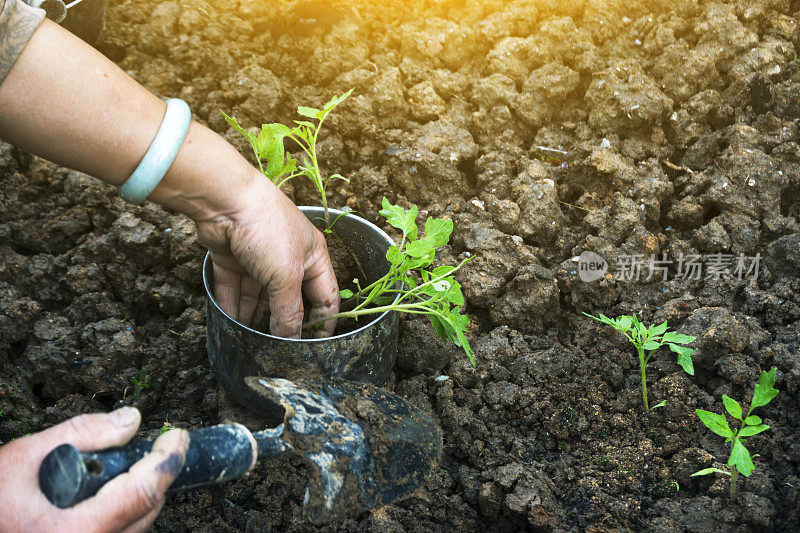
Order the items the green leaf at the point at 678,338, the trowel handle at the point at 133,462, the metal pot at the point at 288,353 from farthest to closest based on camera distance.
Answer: the green leaf at the point at 678,338 → the metal pot at the point at 288,353 → the trowel handle at the point at 133,462

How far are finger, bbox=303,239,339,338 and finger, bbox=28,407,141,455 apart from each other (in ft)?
2.06

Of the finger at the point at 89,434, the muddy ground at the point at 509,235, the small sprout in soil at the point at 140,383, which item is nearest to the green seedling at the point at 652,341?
the muddy ground at the point at 509,235

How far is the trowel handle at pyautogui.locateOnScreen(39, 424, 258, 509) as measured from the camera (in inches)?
41.8

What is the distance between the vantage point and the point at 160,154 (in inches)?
55.3

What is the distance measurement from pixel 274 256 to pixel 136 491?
630mm

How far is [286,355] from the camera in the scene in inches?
61.1

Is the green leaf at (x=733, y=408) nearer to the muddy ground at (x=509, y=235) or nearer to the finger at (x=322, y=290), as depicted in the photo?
the muddy ground at (x=509, y=235)

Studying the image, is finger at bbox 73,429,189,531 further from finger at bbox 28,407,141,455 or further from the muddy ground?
the muddy ground

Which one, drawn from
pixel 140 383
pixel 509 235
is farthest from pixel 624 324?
pixel 140 383

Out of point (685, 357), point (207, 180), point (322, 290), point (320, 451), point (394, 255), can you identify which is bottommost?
point (685, 357)

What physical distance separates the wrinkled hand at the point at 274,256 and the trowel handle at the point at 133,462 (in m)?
0.42

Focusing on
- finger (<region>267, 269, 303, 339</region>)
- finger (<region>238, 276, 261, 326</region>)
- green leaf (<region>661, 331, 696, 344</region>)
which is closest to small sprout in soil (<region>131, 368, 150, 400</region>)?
finger (<region>238, 276, 261, 326</region>)

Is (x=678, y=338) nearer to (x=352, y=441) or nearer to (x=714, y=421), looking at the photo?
(x=714, y=421)

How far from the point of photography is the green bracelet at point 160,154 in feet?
4.60
